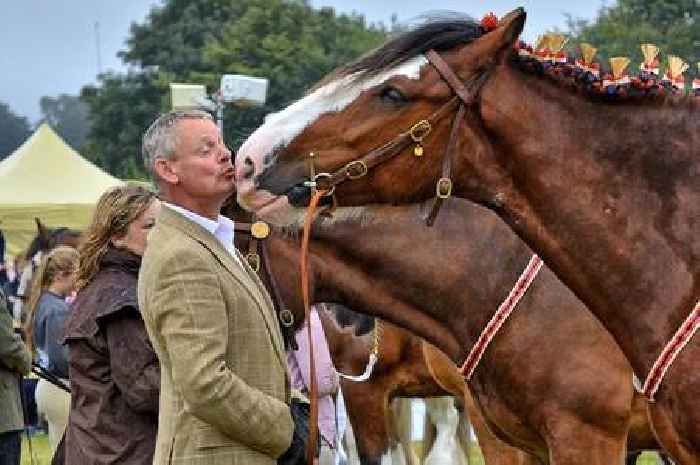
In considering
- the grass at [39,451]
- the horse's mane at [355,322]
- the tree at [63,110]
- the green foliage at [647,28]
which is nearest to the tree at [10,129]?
the tree at [63,110]

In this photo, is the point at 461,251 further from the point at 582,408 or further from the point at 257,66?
the point at 257,66

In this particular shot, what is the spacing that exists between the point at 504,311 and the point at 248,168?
8.02 ft

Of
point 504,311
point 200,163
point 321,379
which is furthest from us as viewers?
point 321,379

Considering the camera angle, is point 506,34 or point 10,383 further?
point 10,383

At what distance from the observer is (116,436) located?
5.12 m

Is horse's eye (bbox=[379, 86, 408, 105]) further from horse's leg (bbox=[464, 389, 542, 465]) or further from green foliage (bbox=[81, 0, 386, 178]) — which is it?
green foliage (bbox=[81, 0, 386, 178])

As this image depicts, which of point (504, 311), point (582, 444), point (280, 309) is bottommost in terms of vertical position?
point (582, 444)

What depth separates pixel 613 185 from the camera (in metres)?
4.51

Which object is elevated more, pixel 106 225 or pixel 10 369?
pixel 106 225

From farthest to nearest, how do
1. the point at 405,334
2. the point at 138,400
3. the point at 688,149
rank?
the point at 405,334 < the point at 138,400 < the point at 688,149

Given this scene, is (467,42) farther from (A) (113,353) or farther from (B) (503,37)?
(A) (113,353)

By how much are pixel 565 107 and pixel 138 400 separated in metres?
1.80

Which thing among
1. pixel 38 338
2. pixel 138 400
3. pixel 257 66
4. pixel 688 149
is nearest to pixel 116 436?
pixel 138 400

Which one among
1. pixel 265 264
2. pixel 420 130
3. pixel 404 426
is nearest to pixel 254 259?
pixel 265 264
